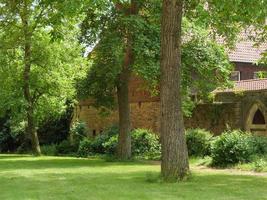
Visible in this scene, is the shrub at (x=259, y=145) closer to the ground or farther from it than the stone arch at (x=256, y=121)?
closer to the ground

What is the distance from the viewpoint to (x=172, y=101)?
50.1 ft

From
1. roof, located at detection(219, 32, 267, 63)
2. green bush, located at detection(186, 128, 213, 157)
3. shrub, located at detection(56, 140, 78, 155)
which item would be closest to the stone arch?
green bush, located at detection(186, 128, 213, 157)

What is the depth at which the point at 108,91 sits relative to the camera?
28.1 m

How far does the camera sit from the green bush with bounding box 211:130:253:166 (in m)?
22.3

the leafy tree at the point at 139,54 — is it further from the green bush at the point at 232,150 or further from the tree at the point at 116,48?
the green bush at the point at 232,150

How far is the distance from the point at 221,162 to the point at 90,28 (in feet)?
29.3

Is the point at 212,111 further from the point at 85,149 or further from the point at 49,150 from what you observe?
the point at 49,150

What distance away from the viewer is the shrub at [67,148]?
37.3 metres

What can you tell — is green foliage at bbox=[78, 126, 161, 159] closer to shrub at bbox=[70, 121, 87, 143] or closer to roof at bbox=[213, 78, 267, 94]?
roof at bbox=[213, 78, 267, 94]

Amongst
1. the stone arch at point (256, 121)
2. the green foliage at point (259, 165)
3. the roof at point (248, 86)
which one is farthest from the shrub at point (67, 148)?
the green foliage at point (259, 165)

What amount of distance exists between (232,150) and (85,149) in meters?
13.6

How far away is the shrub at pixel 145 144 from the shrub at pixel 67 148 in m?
7.07

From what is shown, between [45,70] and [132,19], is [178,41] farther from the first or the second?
[45,70]

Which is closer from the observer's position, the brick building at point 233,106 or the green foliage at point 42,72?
the brick building at point 233,106
